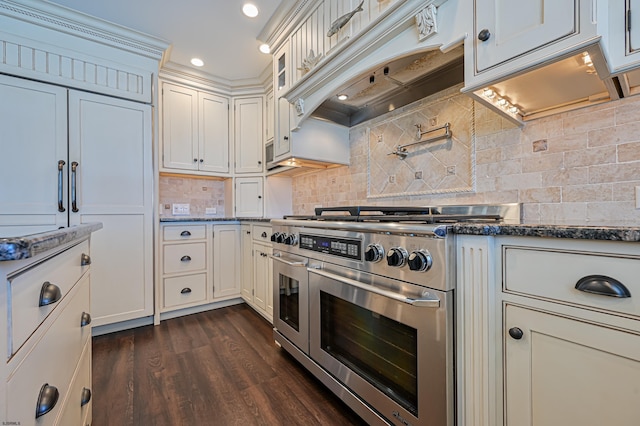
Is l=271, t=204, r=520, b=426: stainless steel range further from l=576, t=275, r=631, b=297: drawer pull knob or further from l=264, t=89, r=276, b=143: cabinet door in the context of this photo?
l=264, t=89, r=276, b=143: cabinet door

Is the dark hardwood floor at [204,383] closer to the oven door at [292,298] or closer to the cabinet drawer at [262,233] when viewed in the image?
the oven door at [292,298]

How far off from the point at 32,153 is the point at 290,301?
7.17 ft

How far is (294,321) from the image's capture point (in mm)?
1778

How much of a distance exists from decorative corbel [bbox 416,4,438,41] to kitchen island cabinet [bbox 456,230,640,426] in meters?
0.88

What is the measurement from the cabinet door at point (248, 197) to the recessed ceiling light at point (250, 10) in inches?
62.5

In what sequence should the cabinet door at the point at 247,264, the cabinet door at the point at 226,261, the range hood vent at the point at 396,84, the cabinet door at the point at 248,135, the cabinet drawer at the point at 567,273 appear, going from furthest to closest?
the cabinet door at the point at 248,135, the cabinet door at the point at 226,261, the cabinet door at the point at 247,264, the range hood vent at the point at 396,84, the cabinet drawer at the point at 567,273

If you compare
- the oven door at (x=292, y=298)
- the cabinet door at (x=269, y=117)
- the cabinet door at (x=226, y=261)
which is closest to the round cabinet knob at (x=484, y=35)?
the oven door at (x=292, y=298)

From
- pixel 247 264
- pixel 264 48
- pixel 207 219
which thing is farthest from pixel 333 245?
pixel 264 48

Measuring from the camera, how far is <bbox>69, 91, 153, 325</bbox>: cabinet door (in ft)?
7.18

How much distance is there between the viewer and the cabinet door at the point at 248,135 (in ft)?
10.5

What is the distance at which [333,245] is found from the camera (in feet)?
4.62

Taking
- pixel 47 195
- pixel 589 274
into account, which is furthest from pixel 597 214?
pixel 47 195

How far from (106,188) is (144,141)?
51 centimetres

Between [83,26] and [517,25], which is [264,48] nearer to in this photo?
[83,26]
